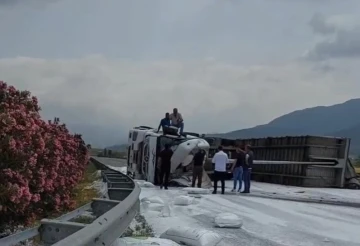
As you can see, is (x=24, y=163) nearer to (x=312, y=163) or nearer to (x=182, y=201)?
(x=182, y=201)

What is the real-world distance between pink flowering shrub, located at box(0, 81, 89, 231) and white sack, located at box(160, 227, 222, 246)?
1.78 meters

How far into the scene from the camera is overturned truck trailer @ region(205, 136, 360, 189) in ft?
87.6

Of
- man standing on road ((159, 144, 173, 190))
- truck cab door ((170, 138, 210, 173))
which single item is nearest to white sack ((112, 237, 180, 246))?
man standing on road ((159, 144, 173, 190))

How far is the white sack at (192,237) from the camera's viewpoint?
821 cm

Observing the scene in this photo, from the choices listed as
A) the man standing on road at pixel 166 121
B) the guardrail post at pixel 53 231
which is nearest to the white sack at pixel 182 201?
the guardrail post at pixel 53 231

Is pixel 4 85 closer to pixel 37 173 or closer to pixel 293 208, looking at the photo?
pixel 37 173

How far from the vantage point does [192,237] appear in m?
8.24

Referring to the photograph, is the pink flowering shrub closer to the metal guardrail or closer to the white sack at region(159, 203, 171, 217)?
the metal guardrail

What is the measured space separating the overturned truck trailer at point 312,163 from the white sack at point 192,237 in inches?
714

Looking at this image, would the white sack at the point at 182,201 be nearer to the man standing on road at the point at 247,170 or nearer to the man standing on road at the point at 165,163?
the man standing on road at the point at 247,170

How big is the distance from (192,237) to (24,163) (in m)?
2.22

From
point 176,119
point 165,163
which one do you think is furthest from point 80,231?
point 176,119

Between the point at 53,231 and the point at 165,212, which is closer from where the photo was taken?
the point at 53,231

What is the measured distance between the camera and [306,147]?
27.0 meters
